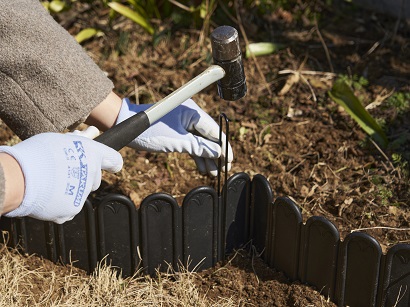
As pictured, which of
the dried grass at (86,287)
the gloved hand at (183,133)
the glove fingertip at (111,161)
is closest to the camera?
the glove fingertip at (111,161)

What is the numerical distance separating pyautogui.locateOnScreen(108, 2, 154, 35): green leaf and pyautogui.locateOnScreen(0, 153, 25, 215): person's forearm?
1.83 metres

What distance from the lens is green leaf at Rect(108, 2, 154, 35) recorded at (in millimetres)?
3859

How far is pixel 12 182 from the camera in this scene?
2141 millimetres

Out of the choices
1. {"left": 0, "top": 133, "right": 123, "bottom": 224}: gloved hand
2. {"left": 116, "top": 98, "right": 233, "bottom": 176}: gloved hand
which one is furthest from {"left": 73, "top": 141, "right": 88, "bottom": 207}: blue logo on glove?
{"left": 116, "top": 98, "right": 233, "bottom": 176}: gloved hand

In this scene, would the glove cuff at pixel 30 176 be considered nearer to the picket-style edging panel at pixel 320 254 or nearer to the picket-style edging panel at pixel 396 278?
the picket-style edging panel at pixel 320 254

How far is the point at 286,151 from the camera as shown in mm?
3389

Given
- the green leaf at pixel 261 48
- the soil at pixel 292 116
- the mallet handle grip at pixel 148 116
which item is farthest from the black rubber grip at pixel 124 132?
the green leaf at pixel 261 48

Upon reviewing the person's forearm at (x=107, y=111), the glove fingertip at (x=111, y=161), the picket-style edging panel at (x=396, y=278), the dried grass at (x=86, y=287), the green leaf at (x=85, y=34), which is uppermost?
the green leaf at (x=85, y=34)

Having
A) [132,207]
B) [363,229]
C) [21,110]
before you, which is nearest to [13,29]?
[21,110]

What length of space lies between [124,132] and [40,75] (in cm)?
38

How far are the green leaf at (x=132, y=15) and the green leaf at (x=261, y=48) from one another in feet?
1.78

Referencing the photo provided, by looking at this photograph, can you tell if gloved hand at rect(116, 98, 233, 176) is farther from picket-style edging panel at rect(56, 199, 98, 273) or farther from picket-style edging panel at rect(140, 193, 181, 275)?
picket-style edging panel at rect(56, 199, 98, 273)

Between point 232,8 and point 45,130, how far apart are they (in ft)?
5.83

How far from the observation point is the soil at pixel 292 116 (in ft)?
9.65
